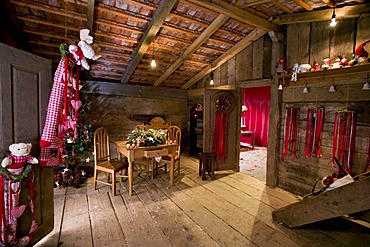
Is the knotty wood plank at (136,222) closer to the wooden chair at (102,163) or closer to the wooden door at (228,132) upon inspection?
the wooden chair at (102,163)

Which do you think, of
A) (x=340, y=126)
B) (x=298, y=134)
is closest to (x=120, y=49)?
(x=298, y=134)

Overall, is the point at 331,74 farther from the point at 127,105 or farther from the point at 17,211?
the point at 127,105

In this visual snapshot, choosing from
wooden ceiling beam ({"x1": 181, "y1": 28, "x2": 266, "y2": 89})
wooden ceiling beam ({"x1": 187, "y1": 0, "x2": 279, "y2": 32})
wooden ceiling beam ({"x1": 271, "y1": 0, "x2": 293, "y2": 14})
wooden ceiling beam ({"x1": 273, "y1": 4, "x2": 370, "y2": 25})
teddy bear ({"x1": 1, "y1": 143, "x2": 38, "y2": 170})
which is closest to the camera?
teddy bear ({"x1": 1, "y1": 143, "x2": 38, "y2": 170})

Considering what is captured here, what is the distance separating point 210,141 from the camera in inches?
158

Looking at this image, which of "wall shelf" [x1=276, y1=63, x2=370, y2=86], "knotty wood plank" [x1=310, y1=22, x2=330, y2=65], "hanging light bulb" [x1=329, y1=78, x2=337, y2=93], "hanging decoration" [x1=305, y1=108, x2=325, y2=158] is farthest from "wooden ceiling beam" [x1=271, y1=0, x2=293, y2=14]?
"hanging decoration" [x1=305, y1=108, x2=325, y2=158]

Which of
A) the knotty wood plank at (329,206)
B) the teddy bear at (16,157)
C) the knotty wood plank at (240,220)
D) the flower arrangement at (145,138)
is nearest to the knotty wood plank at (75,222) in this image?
the teddy bear at (16,157)

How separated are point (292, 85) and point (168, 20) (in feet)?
7.54

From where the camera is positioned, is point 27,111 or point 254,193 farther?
point 254,193

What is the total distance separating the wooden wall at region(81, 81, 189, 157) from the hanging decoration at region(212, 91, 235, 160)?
189 cm

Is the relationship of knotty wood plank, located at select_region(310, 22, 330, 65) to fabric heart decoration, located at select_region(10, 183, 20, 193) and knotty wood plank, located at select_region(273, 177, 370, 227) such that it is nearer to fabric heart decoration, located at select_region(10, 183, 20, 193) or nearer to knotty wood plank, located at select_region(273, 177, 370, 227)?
knotty wood plank, located at select_region(273, 177, 370, 227)

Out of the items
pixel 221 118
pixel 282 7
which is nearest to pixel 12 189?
pixel 221 118

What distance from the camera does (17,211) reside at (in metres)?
1.54

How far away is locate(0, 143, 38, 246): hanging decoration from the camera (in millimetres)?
1484

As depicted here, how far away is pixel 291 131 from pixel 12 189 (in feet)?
11.8
